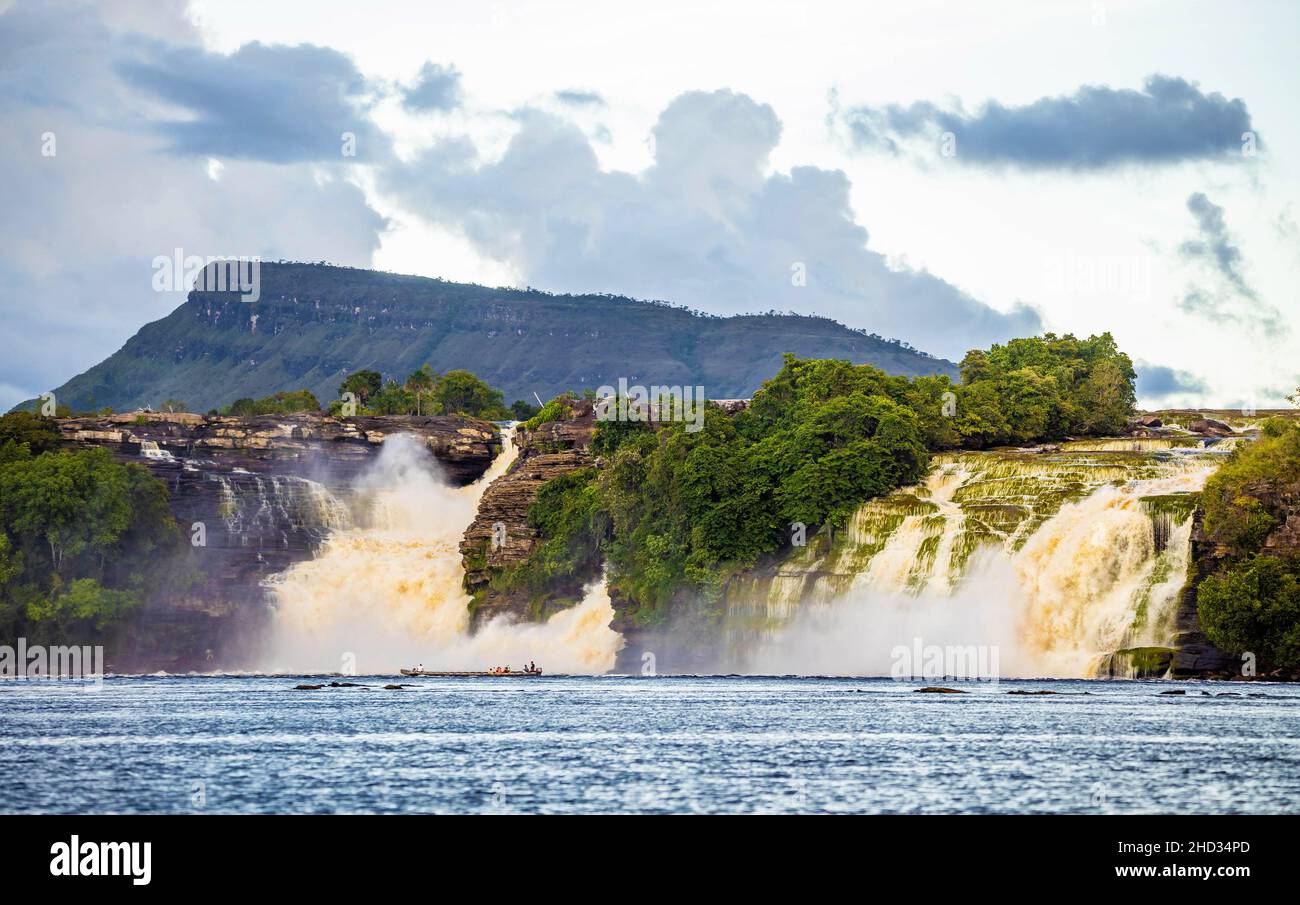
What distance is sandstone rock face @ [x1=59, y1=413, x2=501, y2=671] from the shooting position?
152m

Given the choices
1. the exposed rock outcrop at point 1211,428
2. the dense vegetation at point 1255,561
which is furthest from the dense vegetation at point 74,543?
the exposed rock outcrop at point 1211,428

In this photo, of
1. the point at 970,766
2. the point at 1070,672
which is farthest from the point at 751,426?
the point at 970,766

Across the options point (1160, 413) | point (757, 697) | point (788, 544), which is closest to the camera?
point (757, 697)

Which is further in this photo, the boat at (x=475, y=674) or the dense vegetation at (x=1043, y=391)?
the dense vegetation at (x=1043, y=391)

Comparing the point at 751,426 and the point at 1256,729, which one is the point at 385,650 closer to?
the point at 751,426

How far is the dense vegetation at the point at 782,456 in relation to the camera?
13400cm

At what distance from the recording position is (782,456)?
458 ft

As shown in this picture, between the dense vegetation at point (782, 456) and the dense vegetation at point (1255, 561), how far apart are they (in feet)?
96.2

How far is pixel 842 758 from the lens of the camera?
5953cm

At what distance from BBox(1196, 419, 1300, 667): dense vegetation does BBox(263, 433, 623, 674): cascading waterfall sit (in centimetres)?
5282

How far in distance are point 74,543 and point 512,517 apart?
122ft

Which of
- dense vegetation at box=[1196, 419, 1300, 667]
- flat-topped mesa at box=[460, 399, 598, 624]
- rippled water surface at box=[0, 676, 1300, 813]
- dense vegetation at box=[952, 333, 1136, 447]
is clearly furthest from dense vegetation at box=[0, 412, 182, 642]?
dense vegetation at box=[1196, 419, 1300, 667]

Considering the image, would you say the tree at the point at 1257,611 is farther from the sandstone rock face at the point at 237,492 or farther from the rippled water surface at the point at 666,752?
the sandstone rock face at the point at 237,492
